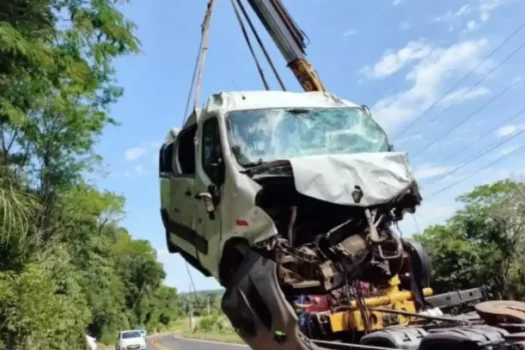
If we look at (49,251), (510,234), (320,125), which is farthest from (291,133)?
(510,234)

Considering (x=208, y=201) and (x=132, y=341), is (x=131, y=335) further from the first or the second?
(x=208, y=201)

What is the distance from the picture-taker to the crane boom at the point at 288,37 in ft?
39.8

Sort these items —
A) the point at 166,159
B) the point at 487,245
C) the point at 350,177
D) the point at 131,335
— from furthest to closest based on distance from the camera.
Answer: the point at 131,335 → the point at 487,245 → the point at 166,159 → the point at 350,177

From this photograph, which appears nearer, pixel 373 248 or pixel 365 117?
pixel 373 248

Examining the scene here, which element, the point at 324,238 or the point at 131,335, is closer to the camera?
the point at 324,238

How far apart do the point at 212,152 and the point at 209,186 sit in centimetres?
36

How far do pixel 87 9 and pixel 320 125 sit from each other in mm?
4892

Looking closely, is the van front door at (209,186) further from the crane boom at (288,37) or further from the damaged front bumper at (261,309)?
the crane boom at (288,37)

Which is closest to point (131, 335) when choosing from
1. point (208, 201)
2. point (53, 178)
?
point (53, 178)

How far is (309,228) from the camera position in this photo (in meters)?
6.19

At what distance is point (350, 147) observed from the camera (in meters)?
6.64

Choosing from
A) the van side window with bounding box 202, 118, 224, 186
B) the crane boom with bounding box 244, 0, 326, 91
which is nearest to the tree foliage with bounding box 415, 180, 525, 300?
the crane boom with bounding box 244, 0, 326, 91

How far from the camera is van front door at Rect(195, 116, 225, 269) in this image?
21.0ft

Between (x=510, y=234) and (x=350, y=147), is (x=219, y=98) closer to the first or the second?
(x=350, y=147)
